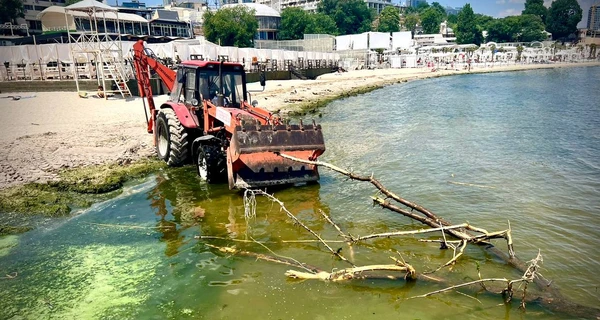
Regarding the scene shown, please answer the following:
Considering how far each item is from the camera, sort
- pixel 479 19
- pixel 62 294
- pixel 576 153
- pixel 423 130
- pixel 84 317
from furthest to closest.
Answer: pixel 479 19
pixel 423 130
pixel 576 153
pixel 62 294
pixel 84 317

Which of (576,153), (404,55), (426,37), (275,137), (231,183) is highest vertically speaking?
(426,37)

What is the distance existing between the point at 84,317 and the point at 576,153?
14588 millimetres

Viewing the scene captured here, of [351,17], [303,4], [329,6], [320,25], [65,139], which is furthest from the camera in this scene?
[303,4]

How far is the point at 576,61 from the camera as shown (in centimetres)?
8831

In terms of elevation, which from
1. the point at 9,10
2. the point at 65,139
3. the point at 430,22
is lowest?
the point at 65,139

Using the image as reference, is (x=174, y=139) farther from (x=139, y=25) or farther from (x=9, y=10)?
(x=9, y=10)

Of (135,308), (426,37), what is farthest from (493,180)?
(426,37)

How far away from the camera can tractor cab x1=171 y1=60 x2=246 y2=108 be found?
9.50 metres

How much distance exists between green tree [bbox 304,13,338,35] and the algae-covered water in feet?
257

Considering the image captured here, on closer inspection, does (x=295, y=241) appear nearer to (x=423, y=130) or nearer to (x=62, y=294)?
(x=62, y=294)

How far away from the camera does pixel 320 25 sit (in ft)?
303

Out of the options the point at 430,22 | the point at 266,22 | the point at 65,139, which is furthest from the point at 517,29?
the point at 65,139

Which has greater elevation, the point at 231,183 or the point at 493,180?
the point at 231,183

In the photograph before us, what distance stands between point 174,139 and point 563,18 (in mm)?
156725
